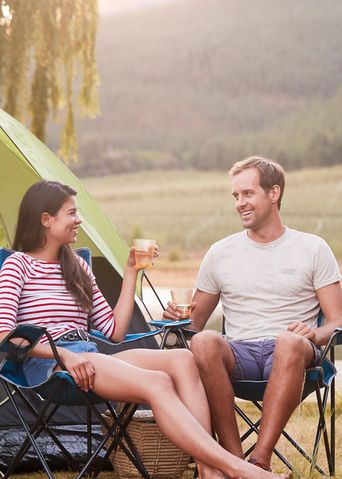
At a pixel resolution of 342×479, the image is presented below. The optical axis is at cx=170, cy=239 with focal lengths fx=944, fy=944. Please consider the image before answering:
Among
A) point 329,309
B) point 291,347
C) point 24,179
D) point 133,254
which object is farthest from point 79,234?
point 291,347

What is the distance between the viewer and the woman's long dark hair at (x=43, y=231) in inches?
106

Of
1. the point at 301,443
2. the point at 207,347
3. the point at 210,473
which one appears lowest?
the point at 301,443

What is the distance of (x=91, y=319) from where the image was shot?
2852 millimetres

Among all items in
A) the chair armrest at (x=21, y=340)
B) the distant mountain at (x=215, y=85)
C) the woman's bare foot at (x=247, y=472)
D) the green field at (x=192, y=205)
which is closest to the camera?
the woman's bare foot at (x=247, y=472)

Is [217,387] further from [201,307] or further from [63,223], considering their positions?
[63,223]

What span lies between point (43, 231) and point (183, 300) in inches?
18.1

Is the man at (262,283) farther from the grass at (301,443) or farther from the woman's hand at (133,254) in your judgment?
the grass at (301,443)

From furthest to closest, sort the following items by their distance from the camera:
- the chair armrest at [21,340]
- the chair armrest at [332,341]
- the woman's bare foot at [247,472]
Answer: the chair armrest at [332,341] < the chair armrest at [21,340] < the woman's bare foot at [247,472]

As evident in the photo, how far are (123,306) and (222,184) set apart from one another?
42149mm

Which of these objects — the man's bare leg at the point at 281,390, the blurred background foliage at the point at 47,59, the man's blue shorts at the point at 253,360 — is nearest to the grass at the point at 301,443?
the man's bare leg at the point at 281,390

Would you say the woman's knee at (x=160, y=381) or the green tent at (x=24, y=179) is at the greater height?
the green tent at (x=24, y=179)

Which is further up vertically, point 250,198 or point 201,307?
point 250,198

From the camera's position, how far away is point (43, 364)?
2.55m

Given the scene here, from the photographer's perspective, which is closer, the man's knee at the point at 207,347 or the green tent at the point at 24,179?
the man's knee at the point at 207,347
